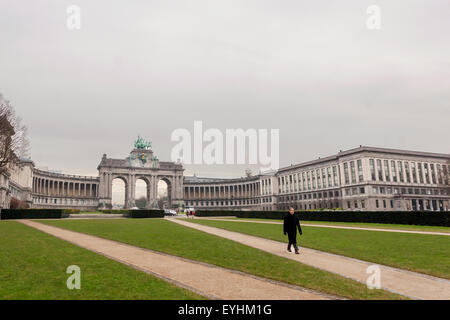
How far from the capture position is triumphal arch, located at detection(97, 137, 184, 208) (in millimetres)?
132250

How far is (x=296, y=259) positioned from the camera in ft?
45.7

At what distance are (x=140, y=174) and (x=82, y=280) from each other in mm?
134342

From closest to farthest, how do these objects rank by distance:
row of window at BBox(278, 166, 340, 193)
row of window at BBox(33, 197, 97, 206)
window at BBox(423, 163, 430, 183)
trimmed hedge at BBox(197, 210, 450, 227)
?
trimmed hedge at BBox(197, 210, 450, 227), window at BBox(423, 163, 430, 183), row of window at BBox(278, 166, 340, 193), row of window at BBox(33, 197, 97, 206)

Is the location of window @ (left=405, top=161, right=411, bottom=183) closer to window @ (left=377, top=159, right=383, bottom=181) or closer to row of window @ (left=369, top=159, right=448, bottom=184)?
row of window @ (left=369, top=159, right=448, bottom=184)

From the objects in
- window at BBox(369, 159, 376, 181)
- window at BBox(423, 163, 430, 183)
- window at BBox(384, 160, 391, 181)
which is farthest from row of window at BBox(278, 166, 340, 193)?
window at BBox(423, 163, 430, 183)

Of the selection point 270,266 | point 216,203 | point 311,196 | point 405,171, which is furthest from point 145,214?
point 216,203

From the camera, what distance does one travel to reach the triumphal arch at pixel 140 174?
13225 cm

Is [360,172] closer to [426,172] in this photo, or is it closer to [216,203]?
[426,172]

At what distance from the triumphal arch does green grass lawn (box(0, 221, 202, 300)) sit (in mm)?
122255

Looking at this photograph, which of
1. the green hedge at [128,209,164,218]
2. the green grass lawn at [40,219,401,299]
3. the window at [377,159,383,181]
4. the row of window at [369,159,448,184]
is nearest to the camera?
the green grass lawn at [40,219,401,299]

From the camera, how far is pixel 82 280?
9.44 meters

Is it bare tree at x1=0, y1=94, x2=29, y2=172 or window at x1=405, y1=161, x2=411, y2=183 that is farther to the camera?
window at x1=405, y1=161, x2=411, y2=183

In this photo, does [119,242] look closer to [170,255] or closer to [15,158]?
[170,255]
